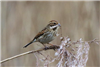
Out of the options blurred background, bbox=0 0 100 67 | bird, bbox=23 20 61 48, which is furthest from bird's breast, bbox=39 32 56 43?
blurred background, bbox=0 0 100 67

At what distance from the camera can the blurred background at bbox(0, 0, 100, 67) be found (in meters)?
3.62

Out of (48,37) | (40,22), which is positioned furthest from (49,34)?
(40,22)

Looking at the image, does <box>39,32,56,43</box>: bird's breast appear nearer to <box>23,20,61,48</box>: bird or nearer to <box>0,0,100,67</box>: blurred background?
<box>23,20,61,48</box>: bird

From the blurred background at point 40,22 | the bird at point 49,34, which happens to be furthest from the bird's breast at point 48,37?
the blurred background at point 40,22

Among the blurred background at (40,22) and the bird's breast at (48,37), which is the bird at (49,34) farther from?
the blurred background at (40,22)

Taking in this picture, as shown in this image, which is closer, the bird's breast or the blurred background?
the bird's breast

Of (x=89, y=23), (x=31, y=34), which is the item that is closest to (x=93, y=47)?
(x=89, y=23)

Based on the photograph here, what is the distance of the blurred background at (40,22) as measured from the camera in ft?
11.9

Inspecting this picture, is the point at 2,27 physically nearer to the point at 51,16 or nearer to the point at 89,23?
the point at 51,16

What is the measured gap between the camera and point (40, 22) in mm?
3766

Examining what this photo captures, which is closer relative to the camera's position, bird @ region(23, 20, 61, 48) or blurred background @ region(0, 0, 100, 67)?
bird @ region(23, 20, 61, 48)

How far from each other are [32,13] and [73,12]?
93 centimetres

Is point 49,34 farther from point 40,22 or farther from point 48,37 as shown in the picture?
point 40,22

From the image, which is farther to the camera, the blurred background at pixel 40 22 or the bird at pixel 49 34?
the blurred background at pixel 40 22
